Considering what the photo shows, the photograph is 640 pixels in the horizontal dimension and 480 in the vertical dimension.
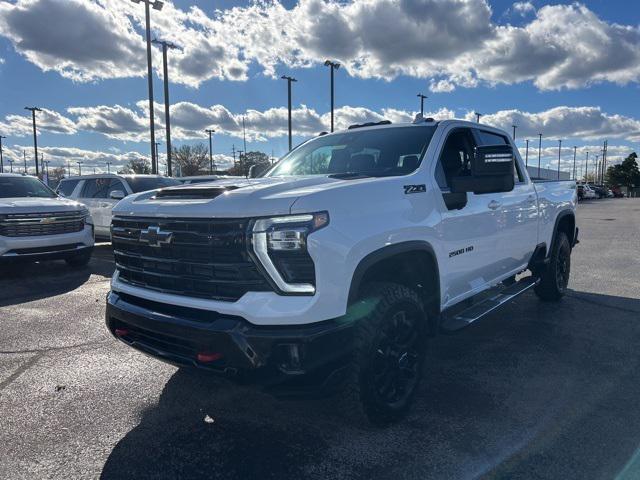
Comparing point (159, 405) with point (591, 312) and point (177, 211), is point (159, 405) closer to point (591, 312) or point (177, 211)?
point (177, 211)

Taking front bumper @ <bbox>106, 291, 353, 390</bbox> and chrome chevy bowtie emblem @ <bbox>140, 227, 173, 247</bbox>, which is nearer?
front bumper @ <bbox>106, 291, 353, 390</bbox>

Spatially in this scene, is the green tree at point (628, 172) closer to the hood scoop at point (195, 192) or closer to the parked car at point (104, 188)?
the parked car at point (104, 188)

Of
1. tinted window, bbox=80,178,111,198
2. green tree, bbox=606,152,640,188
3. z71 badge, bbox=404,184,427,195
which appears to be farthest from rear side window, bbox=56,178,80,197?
green tree, bbox=606,152,640,188

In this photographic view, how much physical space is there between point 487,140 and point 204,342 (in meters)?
3.44

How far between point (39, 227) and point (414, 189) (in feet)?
22.1

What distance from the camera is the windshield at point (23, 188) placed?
8680 mm

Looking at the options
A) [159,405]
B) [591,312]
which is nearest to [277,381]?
[159,405]

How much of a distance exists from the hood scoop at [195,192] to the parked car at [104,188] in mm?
7808

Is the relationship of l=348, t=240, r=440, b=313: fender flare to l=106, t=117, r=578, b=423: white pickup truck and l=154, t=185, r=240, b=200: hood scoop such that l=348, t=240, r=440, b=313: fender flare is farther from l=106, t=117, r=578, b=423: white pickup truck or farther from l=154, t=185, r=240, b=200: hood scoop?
l=154, t=185, r=240, b=200: hood scoop

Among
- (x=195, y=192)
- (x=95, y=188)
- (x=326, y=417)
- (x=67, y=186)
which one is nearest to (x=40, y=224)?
(x=95, y=188)

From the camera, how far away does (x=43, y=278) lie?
795cm

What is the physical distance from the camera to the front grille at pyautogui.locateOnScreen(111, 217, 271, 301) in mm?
2623

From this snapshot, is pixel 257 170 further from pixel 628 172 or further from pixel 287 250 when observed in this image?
pixel 628 172

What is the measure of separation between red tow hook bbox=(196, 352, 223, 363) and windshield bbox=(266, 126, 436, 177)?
1710 millimetres
